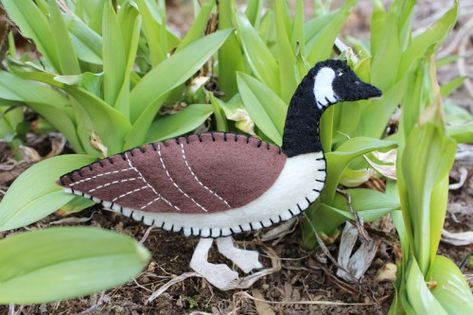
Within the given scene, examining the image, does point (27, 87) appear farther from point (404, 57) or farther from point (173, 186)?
point (404, 57)

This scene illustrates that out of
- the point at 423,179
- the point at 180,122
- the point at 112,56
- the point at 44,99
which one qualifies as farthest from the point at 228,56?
the point at 423,179

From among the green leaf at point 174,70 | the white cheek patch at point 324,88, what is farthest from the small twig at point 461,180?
the green leaf at point 174,70

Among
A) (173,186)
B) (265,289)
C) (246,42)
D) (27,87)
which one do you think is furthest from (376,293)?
(27,87)

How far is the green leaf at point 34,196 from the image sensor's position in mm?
1104

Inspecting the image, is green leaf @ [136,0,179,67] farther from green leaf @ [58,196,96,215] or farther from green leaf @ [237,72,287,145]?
green leaf @ [58,196,96,215]

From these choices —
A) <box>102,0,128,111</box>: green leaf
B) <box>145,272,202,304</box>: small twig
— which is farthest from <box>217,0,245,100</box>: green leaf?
<box>145,272,202,304</box>: small twig

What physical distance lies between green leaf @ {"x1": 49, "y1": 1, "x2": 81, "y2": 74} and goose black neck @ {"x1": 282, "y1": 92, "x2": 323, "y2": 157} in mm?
485

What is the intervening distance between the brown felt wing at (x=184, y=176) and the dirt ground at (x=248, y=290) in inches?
8.2

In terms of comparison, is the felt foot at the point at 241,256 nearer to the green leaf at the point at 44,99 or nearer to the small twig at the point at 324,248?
the small twig at the point at 324,248

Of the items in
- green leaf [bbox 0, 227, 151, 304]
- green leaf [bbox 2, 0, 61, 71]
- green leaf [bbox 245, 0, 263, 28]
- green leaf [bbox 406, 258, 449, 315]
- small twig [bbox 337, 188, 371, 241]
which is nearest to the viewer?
green leaf [bbox 0, 227, 151, 304]

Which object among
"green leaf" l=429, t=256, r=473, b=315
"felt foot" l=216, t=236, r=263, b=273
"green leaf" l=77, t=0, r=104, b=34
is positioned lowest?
"felt foot" l=216, t=236, r=263, b=273

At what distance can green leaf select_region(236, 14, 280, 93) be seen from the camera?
134 cm

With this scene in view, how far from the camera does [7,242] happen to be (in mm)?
900

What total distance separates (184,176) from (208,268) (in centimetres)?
21
